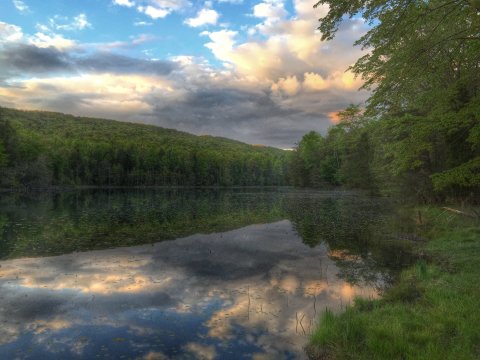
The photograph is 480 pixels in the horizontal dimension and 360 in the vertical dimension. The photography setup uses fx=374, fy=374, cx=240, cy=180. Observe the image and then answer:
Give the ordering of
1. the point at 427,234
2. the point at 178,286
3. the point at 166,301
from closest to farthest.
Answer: the point at 166,301, the point at 178,286, the point at 427,234

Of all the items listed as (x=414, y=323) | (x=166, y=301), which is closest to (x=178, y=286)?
(x=166, y=301)

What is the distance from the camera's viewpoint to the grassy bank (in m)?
7.22

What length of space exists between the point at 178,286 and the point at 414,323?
817 cm

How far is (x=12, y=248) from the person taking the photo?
19984mm

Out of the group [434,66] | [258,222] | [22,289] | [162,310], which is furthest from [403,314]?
[258,222]

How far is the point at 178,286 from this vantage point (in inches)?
539

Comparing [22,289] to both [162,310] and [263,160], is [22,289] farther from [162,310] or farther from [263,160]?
[263,160]

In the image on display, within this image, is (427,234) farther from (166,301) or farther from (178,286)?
(166,301)

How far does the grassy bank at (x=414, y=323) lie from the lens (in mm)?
7219

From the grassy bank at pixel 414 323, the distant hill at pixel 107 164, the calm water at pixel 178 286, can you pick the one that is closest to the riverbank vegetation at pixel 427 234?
the grassy bank at pixel 414 323

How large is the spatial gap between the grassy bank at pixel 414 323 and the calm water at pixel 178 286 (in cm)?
95

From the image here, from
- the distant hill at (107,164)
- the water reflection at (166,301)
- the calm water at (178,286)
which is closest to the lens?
the water reflection at (166,301)

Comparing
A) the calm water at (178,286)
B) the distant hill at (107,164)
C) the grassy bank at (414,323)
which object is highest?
the distant hill at (107,164)

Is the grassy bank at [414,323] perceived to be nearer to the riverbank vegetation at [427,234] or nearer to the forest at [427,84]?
the riverbank vegetation at [427,234]
